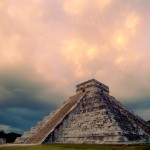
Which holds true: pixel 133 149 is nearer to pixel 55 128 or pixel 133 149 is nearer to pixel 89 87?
pixel 55 128

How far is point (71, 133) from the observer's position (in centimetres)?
3681

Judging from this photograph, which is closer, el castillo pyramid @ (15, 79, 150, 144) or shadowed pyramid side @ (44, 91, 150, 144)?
shadowed pyramid side @ (44, 91, 150, 144)

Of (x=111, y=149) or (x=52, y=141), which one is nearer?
(x=111, y=149)

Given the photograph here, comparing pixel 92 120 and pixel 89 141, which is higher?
pixel 92 120

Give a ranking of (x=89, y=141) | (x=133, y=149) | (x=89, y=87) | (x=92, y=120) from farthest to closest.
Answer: (x=89, y=87)
(x=92, y=120)
(x=89, y=141)
(x=133, y=149)

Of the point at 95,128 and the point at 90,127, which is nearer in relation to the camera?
the point at 95,128

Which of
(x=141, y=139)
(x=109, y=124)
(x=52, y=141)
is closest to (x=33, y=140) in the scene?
(x=52, y=141)

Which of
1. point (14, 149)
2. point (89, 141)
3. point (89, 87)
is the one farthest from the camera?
point (89, 87)

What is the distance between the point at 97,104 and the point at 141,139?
7.87 metres

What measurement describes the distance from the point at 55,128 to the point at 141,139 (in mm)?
11445

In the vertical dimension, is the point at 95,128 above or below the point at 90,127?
below


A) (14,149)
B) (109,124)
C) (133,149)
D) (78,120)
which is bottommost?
(133,149)

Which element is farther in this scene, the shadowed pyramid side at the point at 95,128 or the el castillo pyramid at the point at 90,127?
the el castillo pyramid at the point at 90,127

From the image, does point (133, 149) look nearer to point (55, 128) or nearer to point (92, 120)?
point (92, 120)
